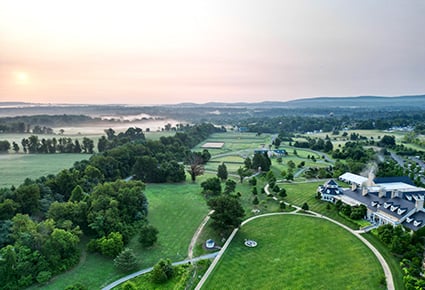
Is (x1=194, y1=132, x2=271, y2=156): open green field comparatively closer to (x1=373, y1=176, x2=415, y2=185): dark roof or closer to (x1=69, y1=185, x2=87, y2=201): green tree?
(x1=373, y1=176, x2=415, y2=185): dark roof

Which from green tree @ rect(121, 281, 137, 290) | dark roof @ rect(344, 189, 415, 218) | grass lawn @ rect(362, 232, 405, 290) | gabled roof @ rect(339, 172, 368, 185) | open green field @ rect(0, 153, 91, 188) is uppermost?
open green field @ rect(0, 153, 91, 188)

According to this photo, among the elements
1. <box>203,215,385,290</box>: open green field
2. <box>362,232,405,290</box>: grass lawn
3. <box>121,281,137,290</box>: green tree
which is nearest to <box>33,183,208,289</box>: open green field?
<box>121,281,137,290</box>: green tree

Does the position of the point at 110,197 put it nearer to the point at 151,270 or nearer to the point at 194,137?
the point at 151,270

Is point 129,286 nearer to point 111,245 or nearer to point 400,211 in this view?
point 111,245

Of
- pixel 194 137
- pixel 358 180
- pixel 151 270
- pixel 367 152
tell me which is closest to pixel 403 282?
pixel 151 270

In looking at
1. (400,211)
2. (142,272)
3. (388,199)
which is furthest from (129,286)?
(388,199)
